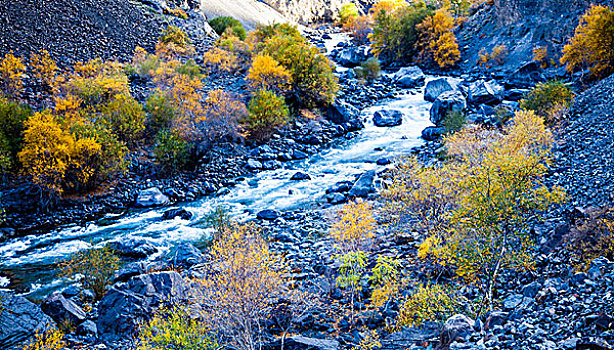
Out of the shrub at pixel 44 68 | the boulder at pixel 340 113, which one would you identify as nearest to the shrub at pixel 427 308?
the boulder at pixel 340 113

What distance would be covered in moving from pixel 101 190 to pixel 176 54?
28642 mm

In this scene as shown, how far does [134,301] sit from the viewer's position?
13836 millimetres

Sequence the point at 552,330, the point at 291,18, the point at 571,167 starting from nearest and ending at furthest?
1. the point at 552,330
2. the point at 571,167
3. the point at 291,18

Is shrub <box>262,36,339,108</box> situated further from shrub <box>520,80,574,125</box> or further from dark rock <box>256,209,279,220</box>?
shrub <box>520,80,574,125</box>

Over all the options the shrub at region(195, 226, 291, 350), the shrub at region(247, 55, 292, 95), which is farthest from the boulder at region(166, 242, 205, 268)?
the shrub at region(247, 55, 292, 95)

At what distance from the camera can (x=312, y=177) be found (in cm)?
2923

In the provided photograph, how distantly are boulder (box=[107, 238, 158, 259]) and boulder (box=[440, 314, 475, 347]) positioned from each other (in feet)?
50.8

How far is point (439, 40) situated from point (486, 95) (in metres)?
18.4

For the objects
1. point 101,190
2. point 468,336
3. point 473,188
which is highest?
point 473,188

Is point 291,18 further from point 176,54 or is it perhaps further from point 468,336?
point 468,336

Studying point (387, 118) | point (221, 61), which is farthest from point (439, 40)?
point (221, 61)

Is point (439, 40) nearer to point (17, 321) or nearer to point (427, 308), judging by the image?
point (427, 308)

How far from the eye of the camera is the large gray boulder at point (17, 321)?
12.3m

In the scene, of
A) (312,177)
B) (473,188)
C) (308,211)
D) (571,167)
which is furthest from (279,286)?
(312,177)
